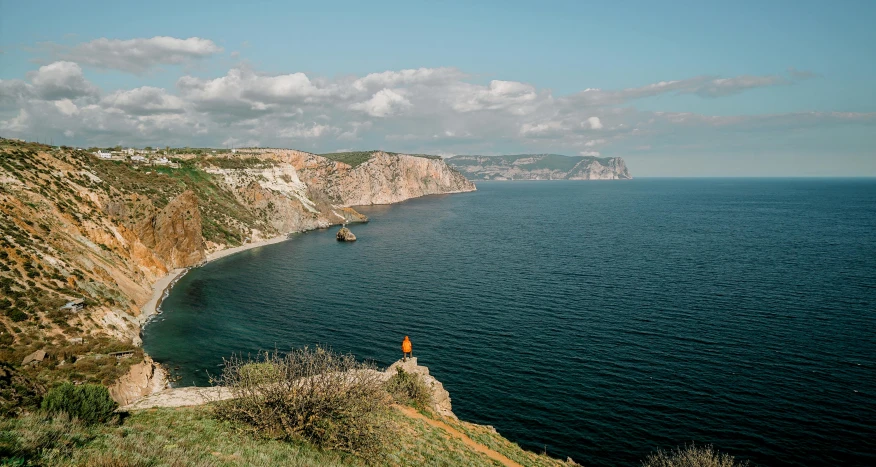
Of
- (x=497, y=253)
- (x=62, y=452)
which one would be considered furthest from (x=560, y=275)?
(x=62, y=452)

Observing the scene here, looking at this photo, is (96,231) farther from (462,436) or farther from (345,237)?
(345,237)

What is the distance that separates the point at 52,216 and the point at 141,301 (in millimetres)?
13465

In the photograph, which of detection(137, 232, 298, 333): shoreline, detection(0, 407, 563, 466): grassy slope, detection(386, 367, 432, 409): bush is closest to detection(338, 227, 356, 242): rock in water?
detection(137, 232, 298, 333): shoreline

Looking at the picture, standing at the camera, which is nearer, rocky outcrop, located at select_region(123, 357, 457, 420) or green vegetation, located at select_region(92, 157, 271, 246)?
rocky outcrop, located at select_region(123, 357, 457, 420)

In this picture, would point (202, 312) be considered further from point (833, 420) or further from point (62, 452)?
point (833, 420)

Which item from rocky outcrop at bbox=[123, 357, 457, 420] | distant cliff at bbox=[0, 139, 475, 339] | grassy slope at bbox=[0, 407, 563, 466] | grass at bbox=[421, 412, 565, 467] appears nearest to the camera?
grassy slope at bbox=[0, 407, 563, 466]

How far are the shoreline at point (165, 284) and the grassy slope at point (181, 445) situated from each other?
36.3 metres

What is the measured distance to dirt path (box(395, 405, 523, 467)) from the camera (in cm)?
2203

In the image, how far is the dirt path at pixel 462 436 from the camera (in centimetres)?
2203

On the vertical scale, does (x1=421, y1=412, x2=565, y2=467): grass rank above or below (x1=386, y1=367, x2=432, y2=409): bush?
below

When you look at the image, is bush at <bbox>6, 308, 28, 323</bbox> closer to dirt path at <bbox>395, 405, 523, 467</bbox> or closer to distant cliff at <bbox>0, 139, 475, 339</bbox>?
distant cliff at <bbox>0, 139, 475, 339</bbox>

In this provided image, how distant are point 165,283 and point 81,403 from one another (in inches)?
2172

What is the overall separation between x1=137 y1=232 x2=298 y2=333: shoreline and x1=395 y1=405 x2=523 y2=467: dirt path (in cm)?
3585

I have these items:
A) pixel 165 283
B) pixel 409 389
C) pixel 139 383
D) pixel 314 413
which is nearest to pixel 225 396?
pixel 139 383
